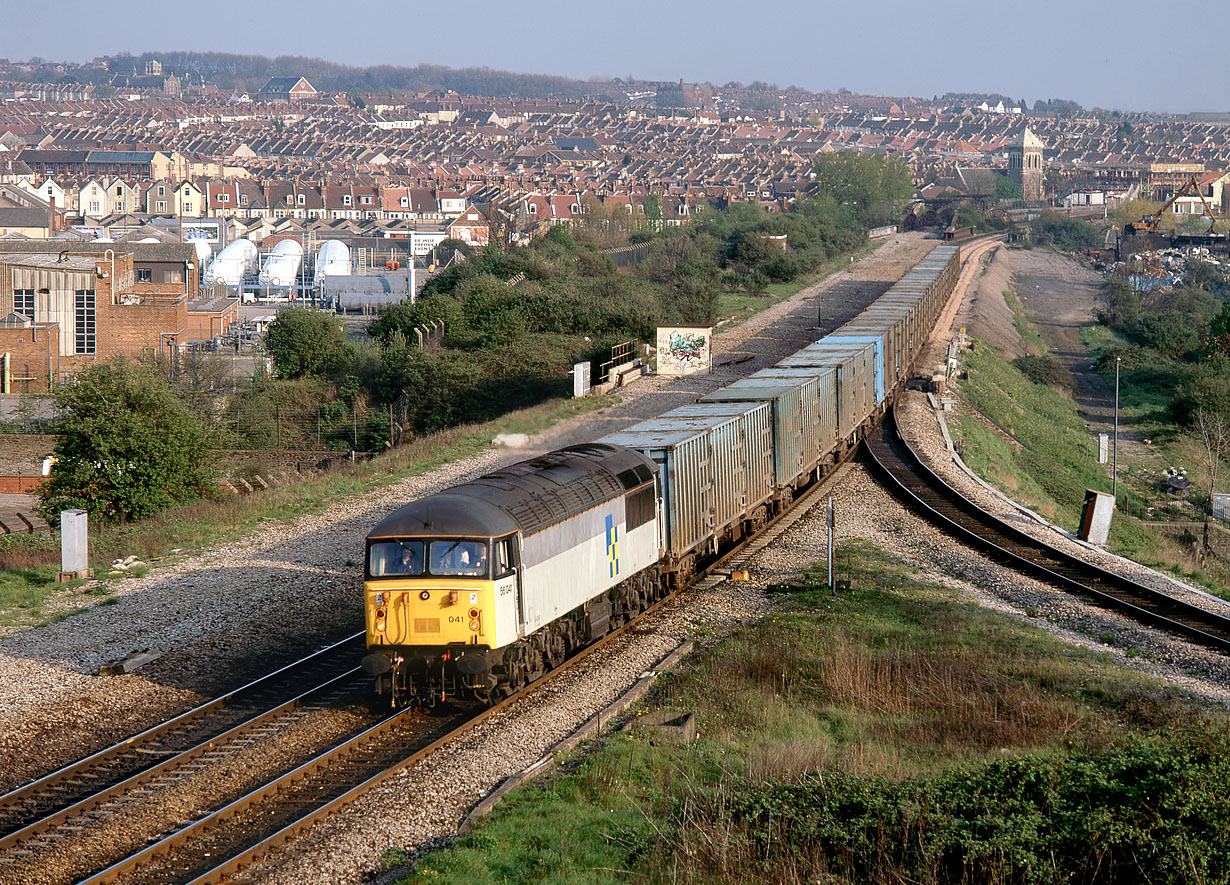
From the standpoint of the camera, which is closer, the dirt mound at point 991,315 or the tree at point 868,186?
the dirt mound at point 991,315

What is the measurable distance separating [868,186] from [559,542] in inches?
5517

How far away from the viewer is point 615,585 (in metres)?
18.7

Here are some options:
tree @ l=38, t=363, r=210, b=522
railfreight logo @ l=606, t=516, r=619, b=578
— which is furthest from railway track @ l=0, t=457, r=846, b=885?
tree @ l=38, t=363, r=210, b=522

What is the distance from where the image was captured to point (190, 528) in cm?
2688

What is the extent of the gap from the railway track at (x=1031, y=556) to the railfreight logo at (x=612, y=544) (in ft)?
30.8

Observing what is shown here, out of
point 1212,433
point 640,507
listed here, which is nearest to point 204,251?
point 1212,433

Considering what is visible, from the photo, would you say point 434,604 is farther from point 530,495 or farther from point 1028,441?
point 1028,441

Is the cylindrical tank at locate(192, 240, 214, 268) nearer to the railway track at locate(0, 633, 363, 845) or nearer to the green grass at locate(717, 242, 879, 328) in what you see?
the green grass at locate(717, 242, 879, 328)

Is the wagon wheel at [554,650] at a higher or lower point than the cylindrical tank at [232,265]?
lower

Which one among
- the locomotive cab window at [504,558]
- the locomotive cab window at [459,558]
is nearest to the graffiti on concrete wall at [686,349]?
the locomotive cab window at [504,558]

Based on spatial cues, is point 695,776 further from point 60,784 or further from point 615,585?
point 60,784

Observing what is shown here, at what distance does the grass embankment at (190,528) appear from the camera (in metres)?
21.8

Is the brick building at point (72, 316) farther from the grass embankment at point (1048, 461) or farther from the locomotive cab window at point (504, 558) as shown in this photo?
the locomotive cab window at point (504, 558)

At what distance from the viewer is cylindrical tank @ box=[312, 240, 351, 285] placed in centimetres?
12375
